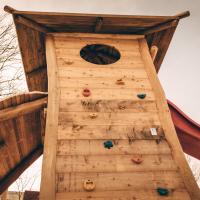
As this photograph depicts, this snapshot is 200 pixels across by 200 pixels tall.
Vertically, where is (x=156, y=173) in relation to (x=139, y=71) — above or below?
below

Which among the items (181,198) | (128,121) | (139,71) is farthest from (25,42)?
(181,198)

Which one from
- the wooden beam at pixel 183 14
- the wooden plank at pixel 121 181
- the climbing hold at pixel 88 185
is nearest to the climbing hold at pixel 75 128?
the wooden plank at pixel 121 181

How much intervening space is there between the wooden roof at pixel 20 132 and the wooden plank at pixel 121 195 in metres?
1.51

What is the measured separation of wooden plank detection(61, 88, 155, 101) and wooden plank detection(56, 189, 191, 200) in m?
1.60

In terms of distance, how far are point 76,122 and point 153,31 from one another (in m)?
3.10

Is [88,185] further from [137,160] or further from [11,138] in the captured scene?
[11,138]

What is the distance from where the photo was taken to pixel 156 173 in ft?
10.7

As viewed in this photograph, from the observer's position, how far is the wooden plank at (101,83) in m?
4.43

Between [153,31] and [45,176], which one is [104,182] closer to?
[45,176]

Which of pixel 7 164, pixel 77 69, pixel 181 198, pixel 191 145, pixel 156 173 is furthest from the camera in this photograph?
pixel 7 164

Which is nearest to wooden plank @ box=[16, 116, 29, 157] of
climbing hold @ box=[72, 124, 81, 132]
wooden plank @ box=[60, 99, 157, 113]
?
wooden plank @ box=[60, 99, 157, 113]

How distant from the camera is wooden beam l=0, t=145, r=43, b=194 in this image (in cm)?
549

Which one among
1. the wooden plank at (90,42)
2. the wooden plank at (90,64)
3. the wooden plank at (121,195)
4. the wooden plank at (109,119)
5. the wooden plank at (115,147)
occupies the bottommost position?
the wooden plank at (121,195)

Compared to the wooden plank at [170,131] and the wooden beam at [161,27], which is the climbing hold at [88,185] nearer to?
the wooden plank at [170,131]
